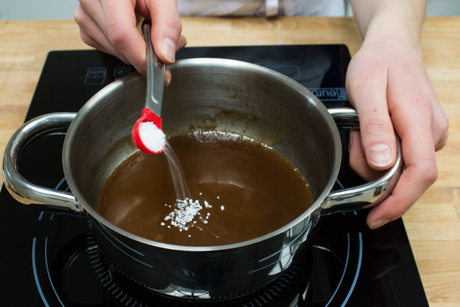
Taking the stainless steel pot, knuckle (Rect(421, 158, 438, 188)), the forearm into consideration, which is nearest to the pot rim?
the stainless steel pot

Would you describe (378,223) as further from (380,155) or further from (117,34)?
(117,34)

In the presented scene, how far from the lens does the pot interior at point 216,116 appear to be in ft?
2.17

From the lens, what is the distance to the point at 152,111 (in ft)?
2.13

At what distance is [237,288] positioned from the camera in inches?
20.2

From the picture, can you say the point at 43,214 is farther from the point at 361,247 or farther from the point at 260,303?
the point at 361,247

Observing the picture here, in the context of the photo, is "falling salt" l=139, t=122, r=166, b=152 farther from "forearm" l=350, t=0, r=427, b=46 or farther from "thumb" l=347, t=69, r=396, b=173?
"forearm" l=350, t=0, r=427, b=46

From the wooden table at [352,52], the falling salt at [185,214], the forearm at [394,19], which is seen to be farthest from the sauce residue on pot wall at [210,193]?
the forearm at [394,19]

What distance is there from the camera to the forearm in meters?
0.78

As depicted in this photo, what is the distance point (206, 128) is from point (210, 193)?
205 mm

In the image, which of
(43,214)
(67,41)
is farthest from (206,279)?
(67,41)

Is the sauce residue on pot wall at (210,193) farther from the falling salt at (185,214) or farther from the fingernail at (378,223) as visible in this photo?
the fingernail at (378,223)

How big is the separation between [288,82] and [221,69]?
13 centimetres

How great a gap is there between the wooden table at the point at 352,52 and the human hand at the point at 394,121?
0.35 feet

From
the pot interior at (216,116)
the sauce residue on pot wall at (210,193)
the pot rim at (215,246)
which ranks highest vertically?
the pot rim at (215,246)
